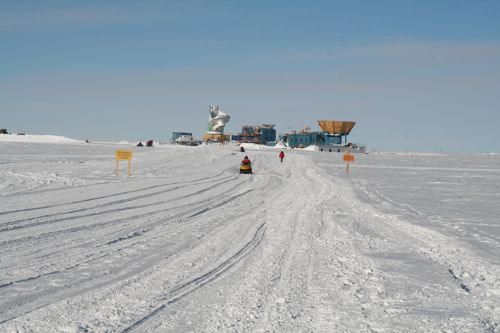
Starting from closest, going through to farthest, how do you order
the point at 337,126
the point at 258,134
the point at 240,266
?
1. the point at 240,266
2. the point at 337,126
3. the point at 258,134

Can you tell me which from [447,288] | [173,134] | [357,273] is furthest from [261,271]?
[173,134]

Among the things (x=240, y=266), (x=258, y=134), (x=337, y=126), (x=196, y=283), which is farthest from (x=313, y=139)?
(x=196, y=283)

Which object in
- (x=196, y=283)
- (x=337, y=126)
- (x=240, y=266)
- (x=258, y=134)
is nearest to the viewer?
(x=196, y=283)

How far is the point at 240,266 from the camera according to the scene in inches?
314

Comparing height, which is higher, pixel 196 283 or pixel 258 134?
pixel 258 134

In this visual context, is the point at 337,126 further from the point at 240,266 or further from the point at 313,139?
the point at 240,266

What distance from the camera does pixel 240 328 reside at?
17.4ft

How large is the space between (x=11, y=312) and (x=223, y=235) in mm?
5476

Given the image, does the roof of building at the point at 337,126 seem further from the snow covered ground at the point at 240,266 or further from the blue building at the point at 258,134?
the snow covered ground at the point at 240,266

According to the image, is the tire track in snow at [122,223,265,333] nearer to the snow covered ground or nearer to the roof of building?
the snow covered ground

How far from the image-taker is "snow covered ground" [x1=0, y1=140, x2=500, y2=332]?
5652 mm

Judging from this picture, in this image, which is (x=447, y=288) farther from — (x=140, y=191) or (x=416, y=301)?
(x=140, y=191)

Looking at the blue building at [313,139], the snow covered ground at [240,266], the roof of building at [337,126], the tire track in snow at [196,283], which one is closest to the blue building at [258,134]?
the blue building at [313,139]

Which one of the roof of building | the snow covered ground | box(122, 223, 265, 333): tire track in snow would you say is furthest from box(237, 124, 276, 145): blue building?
box(122, 223, 265, 333): tire track in snow
